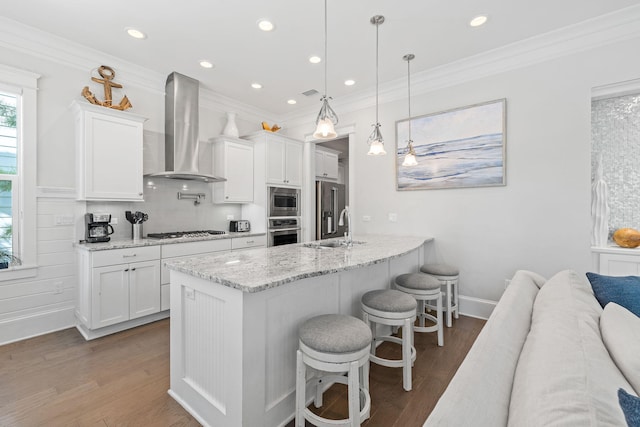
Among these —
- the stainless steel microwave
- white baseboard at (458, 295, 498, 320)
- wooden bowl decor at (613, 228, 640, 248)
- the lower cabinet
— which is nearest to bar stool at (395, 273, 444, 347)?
white baseboard at (458, 295, 498, 320)

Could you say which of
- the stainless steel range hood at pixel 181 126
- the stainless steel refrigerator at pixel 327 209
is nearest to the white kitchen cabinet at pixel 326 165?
the stainless steel refrigerator at pixel 327 209

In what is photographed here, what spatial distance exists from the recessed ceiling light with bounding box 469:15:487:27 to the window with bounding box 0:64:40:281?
4254mm

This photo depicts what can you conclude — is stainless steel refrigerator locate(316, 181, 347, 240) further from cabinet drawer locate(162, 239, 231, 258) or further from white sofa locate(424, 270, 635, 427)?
white sofa locate(424, 270, 635, 427)

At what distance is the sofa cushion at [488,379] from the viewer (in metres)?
0.67

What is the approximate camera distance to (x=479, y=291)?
10.5ft

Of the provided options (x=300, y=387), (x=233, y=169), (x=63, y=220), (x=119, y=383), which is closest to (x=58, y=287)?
(x=63, y=220)

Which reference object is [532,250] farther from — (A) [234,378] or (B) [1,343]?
(B) [1,343]

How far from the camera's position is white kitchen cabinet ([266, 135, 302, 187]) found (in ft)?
14.5

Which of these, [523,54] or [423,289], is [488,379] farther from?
[523,54]

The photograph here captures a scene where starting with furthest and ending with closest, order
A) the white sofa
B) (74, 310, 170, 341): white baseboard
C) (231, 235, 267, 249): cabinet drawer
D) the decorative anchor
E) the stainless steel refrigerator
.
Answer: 1. the stainless steel refrigerator
2. (231, 235, 267, 249): cabinet drawer
3. the decorative anchor
4. (74, 310, 170, 341): white baseboard
5. the white sofa

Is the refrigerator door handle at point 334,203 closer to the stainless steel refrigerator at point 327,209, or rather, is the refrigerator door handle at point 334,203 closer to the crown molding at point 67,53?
the stainless steel refrigerator at point 327,209

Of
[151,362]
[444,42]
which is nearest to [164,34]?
[444,42]

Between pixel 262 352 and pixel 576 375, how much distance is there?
1.25m

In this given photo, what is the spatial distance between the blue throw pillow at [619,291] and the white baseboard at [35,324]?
4.38 m
